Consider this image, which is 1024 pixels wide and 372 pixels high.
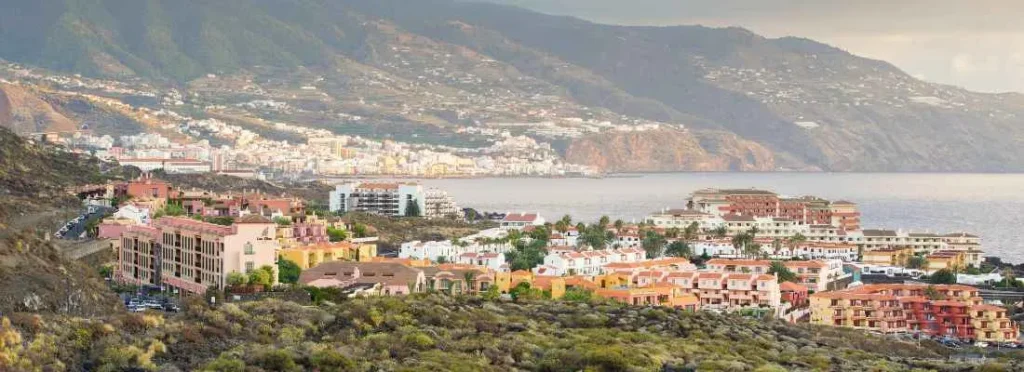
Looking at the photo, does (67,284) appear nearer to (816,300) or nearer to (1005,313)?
(816,300)

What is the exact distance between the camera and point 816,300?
136 feet

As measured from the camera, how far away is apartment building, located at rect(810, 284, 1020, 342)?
1540 inches

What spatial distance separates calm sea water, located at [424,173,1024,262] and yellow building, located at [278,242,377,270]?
3203 cm

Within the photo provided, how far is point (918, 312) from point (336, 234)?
1750 centimetres

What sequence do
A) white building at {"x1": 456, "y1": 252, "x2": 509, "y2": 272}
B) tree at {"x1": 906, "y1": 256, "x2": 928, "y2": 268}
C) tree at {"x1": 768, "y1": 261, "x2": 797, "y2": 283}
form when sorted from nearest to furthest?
white building at {"x1": 456, "y1": 252, "x2": 509, "y2": 272} → tree at {"x1": 768, "y1": 261, "x2": 797, "y2": 283} → tree at {"x1": 906, "y1": 256, "x2": 928, "y2": 268}

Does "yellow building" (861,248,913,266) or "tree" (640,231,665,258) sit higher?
"tree" (640,231,665,258)

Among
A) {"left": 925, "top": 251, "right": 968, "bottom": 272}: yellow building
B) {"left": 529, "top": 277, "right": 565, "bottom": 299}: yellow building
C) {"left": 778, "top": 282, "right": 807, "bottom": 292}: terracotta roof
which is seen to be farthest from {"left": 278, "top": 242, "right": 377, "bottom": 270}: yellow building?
{"left": 925, "top": 251, "right": 968, "bottom": 272}: yellow building

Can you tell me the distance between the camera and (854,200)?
431 feet

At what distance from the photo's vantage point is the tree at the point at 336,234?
48625 mm

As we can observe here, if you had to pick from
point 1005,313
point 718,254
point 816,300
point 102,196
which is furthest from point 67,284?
point 718,254

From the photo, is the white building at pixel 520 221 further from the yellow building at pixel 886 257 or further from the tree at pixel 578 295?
the tree at pixel 578 295

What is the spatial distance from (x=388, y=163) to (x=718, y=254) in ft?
370

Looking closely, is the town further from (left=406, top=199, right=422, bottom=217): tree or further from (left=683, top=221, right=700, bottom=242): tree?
(left=406, top=199, right=422, bottom=217): tree

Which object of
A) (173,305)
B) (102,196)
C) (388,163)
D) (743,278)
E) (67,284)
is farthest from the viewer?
(388,163)
